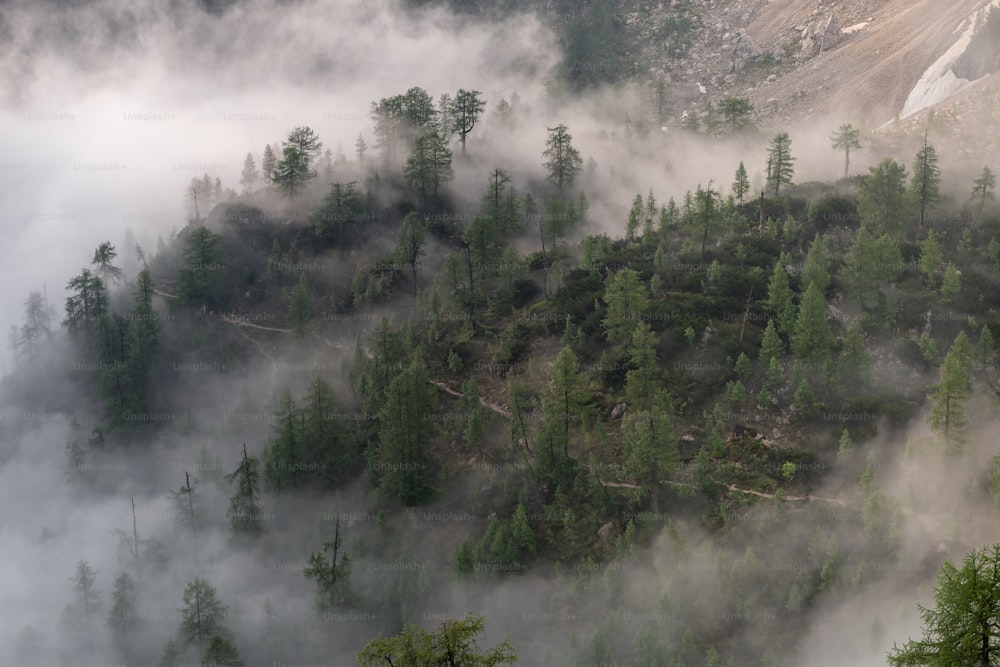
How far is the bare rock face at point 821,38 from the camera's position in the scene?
6511 inches

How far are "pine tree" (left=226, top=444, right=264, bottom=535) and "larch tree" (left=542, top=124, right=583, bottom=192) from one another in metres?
54.0

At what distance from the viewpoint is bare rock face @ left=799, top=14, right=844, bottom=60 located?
165 metres

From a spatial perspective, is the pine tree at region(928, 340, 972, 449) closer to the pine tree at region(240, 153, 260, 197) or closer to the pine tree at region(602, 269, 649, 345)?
the pine tree at region(602, 269, 649, 345)

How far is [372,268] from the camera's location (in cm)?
11162

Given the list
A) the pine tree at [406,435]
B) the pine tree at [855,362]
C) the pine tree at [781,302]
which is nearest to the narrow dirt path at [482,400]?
the pine tree at [406,435]

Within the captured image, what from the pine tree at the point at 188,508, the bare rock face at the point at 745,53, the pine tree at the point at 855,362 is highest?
the bare rock face at the point at 745,53

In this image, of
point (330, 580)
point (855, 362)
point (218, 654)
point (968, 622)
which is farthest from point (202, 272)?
point (968, 622)

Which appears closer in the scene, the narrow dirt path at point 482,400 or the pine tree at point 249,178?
the narrow dirt path at point 482,400

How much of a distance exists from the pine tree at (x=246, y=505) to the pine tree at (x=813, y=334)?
41.8m

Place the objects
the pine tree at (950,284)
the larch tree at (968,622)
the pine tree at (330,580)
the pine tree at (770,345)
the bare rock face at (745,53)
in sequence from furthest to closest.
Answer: the bare rock face at (745,53) → the pine tree at (950,284) → the pine tree at (770,345) → the pine tree at (330,580) → the larch tree at (968,622)

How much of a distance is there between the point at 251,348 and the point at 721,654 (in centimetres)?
6119

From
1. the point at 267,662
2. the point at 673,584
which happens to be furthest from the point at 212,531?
the point at 673,584

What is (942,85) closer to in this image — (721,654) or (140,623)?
(721,654)

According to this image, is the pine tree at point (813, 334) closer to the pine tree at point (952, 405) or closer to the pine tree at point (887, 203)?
the pine tree at point (952, 405)
